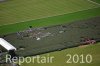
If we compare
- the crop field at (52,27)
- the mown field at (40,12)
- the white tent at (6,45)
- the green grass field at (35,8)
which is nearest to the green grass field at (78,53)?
the crop field at (52,27)

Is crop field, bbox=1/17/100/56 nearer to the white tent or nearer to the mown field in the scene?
the white tent

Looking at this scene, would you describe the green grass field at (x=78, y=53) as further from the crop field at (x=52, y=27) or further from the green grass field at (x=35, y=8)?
the green grass field at (x=35, y=8)

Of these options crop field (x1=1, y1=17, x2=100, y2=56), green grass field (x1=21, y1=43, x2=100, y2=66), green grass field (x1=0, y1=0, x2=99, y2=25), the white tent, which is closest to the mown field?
green grass field (x1=0, y1=0, x2=99, y2=25)

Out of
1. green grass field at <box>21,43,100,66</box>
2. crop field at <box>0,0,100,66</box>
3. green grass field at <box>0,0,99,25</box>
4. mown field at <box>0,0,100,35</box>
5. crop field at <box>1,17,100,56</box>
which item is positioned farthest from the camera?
green grass field at <box>0,0,99,25</box>

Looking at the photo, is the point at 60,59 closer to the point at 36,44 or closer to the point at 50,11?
the point at 36,44

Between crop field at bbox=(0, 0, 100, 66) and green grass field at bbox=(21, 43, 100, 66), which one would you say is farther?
crop field at bbox=(0, 0, 100, 66)

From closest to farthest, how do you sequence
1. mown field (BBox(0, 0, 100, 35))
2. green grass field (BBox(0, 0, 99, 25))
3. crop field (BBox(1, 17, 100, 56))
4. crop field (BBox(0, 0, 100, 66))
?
crop field (BBox(0, 0, 100, 66))
crop field (BBox(1, 17, 100, 56))
mown field (BBox(0, 0, 100, 35))
green grass field (BBox(0, 0, 99, 25))

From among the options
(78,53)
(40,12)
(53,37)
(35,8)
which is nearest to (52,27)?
(53,37)

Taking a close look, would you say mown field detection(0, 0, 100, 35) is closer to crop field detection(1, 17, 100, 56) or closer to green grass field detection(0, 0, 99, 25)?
green grass field detection(0, 0, 99, 25)
